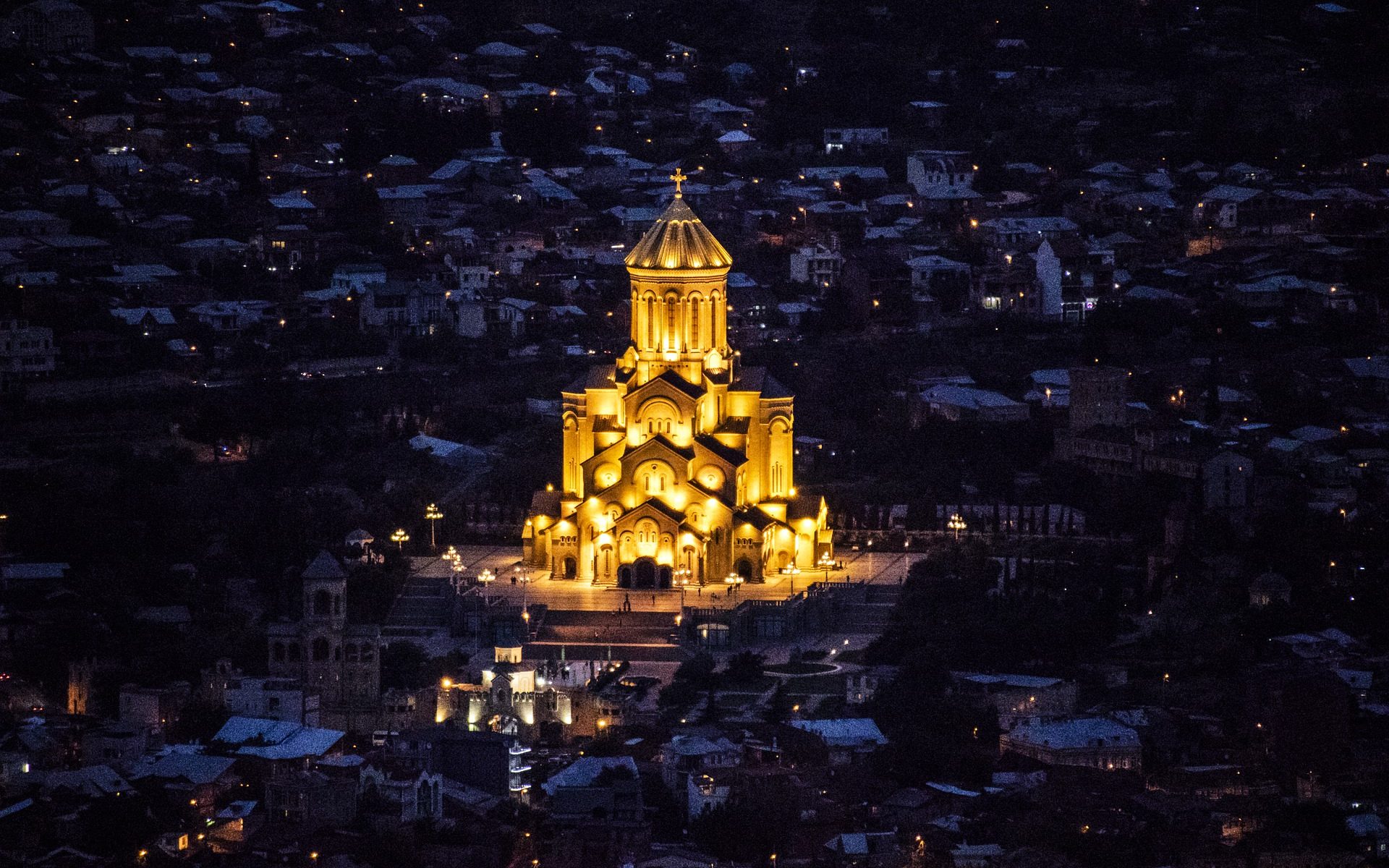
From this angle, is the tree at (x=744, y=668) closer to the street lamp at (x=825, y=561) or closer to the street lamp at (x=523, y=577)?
the street lamp at (x=523, y=577)

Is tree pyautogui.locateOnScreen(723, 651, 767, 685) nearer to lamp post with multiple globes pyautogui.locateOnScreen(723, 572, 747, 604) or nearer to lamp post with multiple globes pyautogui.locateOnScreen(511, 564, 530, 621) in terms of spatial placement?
lamp post with multiple globes pyautogui.locateOnScreen(511, 564, 530, 621)

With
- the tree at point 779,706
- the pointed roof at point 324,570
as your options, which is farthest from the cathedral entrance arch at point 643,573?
the pointed roof at point 324,570

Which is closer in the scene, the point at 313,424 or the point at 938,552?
the point at 938,552

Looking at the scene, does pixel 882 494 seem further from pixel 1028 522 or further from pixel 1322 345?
pixel 1322 345

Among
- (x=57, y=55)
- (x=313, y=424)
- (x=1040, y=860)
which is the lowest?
(x=1040, y=860)

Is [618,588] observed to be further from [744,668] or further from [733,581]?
[744,668]

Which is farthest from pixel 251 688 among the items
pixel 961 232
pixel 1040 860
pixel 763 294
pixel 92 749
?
pixel 961 232

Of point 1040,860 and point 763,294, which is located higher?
point 763,294
